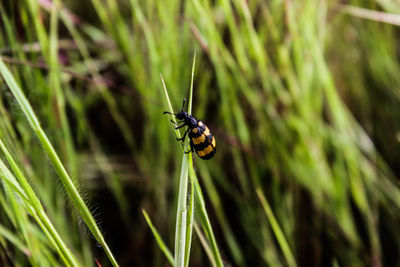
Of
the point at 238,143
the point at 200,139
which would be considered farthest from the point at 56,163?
the point at 238,143

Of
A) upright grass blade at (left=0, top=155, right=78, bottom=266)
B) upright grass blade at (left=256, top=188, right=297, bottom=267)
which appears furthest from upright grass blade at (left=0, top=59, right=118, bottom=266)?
upright grass blade at (left=256, top=188, right=297, bottom=267)

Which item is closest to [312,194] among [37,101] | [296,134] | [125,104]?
[296,134]

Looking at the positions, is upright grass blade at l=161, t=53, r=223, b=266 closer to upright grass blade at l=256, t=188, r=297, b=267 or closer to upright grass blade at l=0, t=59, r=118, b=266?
upright grass blade at l=0, t=59, r=118, b=266

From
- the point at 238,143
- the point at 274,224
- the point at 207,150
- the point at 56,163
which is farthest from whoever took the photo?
the point at 238,143

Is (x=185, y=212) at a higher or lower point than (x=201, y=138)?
lower

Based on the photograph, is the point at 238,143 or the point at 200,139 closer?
the point at 200,139

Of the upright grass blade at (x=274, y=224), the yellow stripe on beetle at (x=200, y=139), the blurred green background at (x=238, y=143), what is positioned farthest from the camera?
the blurred green background at (x=238, y=143)

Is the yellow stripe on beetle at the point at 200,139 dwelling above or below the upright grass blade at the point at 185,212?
above

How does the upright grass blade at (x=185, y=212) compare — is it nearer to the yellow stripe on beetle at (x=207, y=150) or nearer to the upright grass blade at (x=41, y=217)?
the upright grass blade at (x=41, y=217)

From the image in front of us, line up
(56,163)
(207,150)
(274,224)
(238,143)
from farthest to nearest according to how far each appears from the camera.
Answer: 1. (238,143)
2. (207,150)
3. (274,224)
4. (56,163)

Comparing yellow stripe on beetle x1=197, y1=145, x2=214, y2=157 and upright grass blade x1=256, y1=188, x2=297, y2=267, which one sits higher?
yellow stripe on beetle x1=197, y1=145, x2=214, y2=157

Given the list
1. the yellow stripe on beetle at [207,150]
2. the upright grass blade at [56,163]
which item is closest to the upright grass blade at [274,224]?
the yellow stripe on beetle at [207,150]

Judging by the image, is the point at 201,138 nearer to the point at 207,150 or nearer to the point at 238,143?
the point at 207,150

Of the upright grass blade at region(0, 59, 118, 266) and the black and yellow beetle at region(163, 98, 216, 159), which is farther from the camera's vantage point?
the black and yellow beetle at region(163, 98, 216, 159)
